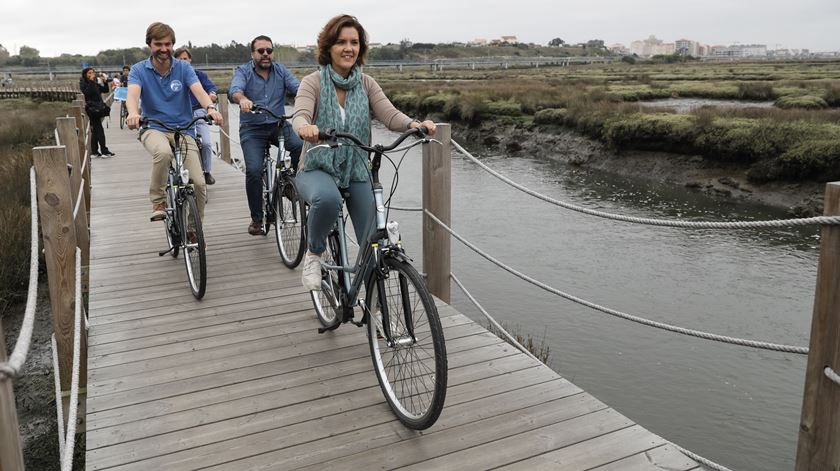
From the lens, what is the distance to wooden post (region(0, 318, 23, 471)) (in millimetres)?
1712

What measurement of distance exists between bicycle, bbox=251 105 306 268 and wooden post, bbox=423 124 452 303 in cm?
99

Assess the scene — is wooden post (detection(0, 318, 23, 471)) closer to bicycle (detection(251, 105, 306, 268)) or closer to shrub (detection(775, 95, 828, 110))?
bicycle (detection(251, 105, 306, 268))

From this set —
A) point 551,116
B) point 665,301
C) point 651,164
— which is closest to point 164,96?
point 665,301

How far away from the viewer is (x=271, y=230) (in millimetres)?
7453

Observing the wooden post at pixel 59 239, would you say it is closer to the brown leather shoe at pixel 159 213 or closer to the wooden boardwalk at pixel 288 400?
the wooden boardwalk at pixel 288 400

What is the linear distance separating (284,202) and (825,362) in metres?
4.50

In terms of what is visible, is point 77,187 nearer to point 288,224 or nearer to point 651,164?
point 288,224

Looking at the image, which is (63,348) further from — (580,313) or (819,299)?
(580,313)

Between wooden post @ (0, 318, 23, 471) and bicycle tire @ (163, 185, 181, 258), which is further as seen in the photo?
bicycle tire @ (163, 185, 181, 258)

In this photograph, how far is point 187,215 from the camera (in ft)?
17.4

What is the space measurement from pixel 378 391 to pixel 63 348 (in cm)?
202

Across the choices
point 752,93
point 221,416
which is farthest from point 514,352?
point 752,93

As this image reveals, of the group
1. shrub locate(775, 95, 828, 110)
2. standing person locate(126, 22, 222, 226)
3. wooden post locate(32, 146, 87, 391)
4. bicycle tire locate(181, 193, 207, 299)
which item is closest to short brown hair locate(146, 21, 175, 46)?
standing person locate(126, 22, 222, 226)

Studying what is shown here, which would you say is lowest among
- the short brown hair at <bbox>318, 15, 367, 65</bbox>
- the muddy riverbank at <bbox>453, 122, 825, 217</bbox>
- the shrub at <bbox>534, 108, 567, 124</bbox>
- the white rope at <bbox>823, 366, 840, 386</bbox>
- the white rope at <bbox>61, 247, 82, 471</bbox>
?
the muddy riverbank at <bbox>453, 122, 825, 217</bbox>
